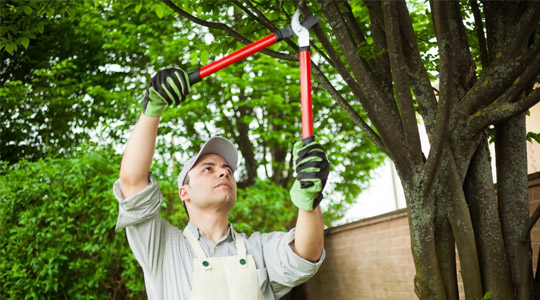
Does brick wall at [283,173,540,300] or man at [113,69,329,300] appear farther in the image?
brick wall at [283,173,540,300]

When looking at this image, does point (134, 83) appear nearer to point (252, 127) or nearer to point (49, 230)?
point (252, 127)

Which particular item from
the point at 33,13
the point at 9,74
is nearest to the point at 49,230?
the point at 33,13

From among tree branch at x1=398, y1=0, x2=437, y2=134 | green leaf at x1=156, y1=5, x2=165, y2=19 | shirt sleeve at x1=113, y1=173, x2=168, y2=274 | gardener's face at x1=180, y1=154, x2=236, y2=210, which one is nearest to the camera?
shirt sleeve at x1=113, y1=173, x2=168, y2=274

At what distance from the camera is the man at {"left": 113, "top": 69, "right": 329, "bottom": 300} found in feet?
7.38

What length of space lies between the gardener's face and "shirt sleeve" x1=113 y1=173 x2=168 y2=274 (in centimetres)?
20

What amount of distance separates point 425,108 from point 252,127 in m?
9.03

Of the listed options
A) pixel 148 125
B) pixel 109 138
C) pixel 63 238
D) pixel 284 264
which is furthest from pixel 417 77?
pixel 109 138

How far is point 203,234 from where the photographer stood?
2689 mm

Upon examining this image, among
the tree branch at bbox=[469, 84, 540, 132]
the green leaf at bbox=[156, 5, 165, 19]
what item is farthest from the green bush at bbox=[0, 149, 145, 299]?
the tree branch at bbox=[469, 84, 540, 132]

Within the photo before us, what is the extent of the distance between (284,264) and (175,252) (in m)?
0.46

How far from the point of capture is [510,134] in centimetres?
303

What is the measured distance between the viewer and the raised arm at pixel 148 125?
2.18 m

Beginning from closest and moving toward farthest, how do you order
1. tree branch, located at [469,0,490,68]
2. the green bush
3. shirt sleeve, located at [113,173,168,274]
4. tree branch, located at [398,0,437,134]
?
shirt sleeve, located at [113,173,168,274], tree branch, located at [398,0,437,134], tree branch, located at [469,0,490,68], the green bush

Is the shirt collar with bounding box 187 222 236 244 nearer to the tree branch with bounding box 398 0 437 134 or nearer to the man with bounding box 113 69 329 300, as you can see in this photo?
the man with bounding box 113 69 329 300
